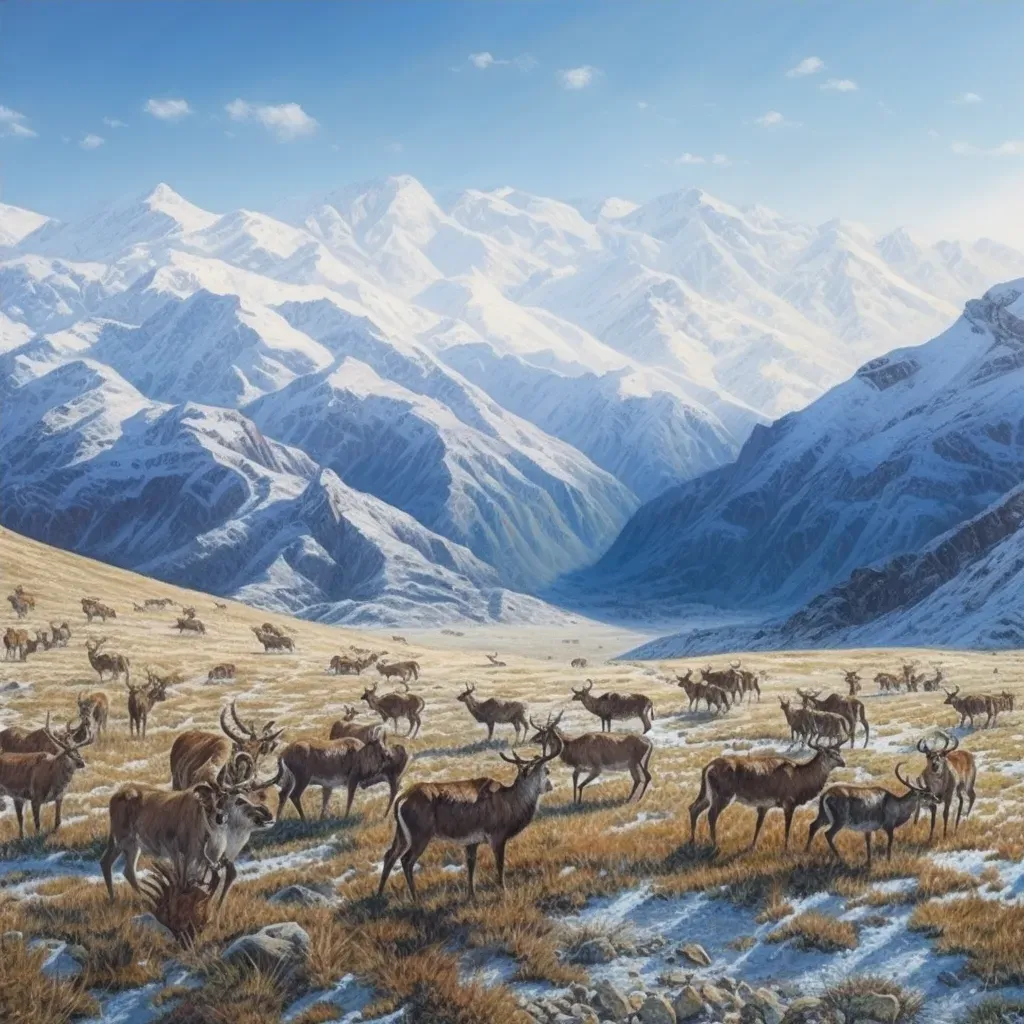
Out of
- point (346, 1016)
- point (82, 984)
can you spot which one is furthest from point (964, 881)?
point (82, 984)

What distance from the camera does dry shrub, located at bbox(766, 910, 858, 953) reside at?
1166 centimetres

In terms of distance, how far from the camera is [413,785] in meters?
13.3

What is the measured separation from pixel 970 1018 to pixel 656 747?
725 inches

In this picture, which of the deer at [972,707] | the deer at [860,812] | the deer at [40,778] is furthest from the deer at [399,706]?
the deer at [972,707]

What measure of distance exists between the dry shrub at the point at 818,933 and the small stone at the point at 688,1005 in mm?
2110

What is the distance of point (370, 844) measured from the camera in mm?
16781

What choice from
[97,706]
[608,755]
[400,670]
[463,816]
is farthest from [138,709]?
[400,670]

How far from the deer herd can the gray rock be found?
4.78 feet

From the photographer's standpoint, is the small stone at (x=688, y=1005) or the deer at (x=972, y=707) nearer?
the small stone at (x=688, y=1005)

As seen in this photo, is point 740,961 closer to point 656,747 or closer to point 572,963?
point 572,963

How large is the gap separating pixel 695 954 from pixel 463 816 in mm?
3938

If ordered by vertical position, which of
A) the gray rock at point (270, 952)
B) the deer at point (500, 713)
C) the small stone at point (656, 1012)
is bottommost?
the deer at point (500, 713)

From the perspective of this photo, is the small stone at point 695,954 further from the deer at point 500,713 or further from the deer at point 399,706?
the deer at point 399,706

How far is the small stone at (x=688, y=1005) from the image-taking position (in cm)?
1021
